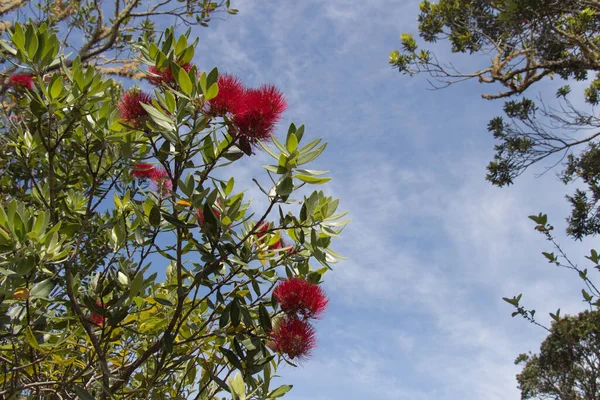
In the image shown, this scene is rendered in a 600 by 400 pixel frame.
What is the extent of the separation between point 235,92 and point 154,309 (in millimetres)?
1125

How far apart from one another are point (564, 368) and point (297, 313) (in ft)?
50.0

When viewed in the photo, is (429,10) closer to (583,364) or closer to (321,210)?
(321,210)

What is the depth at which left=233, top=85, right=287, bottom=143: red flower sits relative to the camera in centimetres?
142

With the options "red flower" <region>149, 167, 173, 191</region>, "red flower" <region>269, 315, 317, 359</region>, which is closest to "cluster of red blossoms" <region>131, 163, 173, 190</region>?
"red flower" <region>149, 167, 173, 191</region>

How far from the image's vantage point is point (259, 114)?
4.69 feet

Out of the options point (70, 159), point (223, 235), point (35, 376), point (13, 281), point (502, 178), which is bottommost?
point (35, 376)

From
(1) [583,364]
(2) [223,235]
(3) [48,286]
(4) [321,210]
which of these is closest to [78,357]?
(3) [48,286]

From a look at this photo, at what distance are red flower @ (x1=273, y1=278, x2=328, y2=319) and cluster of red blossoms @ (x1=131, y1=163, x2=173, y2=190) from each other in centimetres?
66

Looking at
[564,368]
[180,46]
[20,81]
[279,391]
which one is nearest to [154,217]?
[180,46]

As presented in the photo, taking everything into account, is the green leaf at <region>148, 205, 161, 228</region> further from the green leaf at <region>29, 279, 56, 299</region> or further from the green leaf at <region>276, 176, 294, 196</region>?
the green leaf at <region>276, 176, 294, 196</region>

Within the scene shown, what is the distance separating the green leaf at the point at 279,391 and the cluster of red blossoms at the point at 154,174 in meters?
0.95

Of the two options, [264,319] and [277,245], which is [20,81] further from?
[264,319]

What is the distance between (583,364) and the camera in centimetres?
1294

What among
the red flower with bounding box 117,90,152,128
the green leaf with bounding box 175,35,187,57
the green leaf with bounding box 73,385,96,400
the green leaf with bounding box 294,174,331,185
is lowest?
the green leaf with bounding box 73,385,96,400
